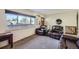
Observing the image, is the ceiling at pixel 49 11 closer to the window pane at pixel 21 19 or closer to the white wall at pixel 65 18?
the white wall at pixel 65 18

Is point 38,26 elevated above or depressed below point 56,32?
above

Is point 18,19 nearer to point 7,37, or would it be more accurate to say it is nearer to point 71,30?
point 7,37

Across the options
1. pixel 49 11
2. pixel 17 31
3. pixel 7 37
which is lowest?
pixel 7 37

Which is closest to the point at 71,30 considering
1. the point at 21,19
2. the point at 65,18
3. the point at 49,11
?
the point at 65,18

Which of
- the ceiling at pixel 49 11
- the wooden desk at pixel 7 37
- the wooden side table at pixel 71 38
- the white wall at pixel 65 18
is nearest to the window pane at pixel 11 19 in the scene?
the wooden desk at pixel 7 37

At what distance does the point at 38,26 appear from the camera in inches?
75.0

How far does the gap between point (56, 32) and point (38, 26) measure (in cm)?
38

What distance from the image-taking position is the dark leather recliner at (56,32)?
5.95 feet

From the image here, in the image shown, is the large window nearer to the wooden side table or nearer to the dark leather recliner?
the dark leather recliner

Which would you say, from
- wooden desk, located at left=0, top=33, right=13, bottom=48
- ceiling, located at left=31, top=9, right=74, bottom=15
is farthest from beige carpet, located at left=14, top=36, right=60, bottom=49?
ceiling, located at left=31, top=9, right=74, bottom=15
